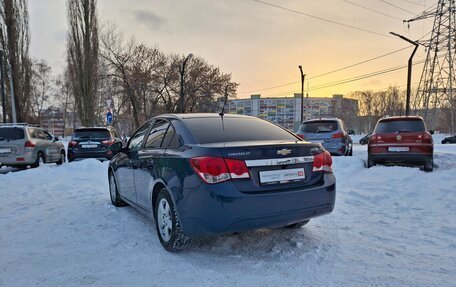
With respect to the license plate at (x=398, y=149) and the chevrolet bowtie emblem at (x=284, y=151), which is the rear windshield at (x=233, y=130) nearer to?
the chevrolet bowtie emblem at (x=284, y=151)

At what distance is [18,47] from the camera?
2478 centimetres

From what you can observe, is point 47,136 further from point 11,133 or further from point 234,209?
point 234,209

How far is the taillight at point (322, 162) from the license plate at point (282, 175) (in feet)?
0.74

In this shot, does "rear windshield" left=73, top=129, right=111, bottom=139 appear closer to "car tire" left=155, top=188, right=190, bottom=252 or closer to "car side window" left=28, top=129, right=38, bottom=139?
"car side window" left=28, top=129, right=38, bottom=139

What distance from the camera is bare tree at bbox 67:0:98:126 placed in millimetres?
26969

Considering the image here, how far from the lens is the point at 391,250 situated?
3576mm

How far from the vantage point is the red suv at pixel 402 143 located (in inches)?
342

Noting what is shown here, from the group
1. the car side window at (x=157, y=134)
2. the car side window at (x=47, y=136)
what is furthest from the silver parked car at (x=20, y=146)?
the car side window at (x=157, y=134)

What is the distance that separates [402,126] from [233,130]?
690cm

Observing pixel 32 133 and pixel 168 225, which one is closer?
A: pixel 168 225

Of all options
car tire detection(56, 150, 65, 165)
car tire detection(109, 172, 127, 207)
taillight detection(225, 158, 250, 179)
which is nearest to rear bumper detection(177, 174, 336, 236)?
taillight detection(225, 158, 250, 179)

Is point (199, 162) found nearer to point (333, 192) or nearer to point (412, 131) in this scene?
point (333, 192)

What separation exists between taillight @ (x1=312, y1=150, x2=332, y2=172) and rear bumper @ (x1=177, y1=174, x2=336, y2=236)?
34 cm

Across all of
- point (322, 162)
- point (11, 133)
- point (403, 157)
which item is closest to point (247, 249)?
point (322, 162)
